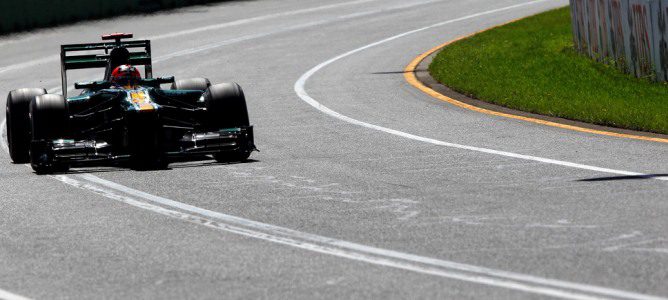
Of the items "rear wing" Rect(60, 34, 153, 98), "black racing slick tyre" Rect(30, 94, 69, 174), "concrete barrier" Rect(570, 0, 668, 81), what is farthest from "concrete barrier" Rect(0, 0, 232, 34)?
"black racing slick tyre" Rect(30, 94, 69, 174)

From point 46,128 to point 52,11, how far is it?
2509cm

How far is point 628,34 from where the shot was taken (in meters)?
21.8

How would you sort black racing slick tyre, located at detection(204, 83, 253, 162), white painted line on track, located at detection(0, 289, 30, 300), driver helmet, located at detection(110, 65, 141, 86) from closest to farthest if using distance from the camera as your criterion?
white painted line on track, located at detection(0, 289, 30, 300) → black racing slick tyre, located at detection(204, 83, 253, 162) → driver helmet, located at detection(110, 65, 141, 86)

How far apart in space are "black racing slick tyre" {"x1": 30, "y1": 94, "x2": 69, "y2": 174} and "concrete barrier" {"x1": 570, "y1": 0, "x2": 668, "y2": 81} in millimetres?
9720

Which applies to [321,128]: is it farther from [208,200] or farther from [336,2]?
[336,2]

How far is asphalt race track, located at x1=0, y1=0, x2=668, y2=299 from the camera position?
8172mm

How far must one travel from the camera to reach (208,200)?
11555mm

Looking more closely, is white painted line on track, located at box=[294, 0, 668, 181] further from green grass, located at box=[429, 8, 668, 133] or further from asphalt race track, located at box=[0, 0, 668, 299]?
green grass, located at box=[429, 8, 668, 133]

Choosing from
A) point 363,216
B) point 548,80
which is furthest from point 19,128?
point 548,80

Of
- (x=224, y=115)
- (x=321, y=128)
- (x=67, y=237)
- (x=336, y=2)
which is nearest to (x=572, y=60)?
(x=321, y=128)

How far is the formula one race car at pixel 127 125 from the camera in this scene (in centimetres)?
1392

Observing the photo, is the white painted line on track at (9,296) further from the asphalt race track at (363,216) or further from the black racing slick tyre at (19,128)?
the black racing slick tyre at (19,128)

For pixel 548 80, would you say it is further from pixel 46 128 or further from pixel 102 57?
pixel 46 128

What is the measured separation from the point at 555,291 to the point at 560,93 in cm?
1271
